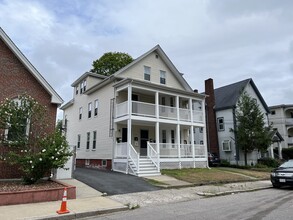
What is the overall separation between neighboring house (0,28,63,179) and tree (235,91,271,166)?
19.2m

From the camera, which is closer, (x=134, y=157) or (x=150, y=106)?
(x=134, y=157)

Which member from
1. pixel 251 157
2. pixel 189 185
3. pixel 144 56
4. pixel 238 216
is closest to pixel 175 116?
pixel 144 56

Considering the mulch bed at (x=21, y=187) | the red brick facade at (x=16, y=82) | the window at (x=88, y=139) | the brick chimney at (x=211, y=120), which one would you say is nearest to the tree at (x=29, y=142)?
the mulch bed at (x=21, y=187)

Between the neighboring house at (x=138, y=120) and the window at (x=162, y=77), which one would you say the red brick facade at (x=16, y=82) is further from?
the window at (x=162, y=77)

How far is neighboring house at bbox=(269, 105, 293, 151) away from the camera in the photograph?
43594 millimetres

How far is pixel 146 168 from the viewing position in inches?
679

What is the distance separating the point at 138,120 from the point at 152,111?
6.30 feet

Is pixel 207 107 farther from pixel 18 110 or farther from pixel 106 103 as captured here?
pixel 18 110

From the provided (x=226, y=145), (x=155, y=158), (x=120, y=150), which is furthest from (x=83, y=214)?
(x=226, y=145)

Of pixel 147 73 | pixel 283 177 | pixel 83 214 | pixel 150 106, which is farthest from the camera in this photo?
pixel 147 73

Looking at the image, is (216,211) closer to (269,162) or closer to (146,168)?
(146,168)

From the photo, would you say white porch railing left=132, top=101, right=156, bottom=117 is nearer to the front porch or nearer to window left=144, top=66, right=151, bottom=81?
the front porch

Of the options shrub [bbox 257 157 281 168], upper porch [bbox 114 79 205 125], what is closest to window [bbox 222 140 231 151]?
shrub [bbox 257 157 281 168]

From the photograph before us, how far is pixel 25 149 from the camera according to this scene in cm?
1156
